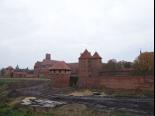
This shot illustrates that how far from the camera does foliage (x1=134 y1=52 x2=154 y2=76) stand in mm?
44463

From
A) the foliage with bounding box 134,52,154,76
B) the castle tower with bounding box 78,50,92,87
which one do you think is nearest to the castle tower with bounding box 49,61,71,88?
the castle tower with bounding box 78,50,92,87

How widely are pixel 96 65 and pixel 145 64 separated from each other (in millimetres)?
7996

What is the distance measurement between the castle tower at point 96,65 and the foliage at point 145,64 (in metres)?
5.94

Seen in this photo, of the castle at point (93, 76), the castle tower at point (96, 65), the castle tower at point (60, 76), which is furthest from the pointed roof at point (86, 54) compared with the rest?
the castle tower at point (60, 76)

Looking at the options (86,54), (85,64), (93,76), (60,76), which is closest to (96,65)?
(85,64)

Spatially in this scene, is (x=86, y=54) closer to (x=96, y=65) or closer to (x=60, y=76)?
(x=96, y=65)

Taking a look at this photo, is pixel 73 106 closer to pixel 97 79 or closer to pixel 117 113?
pixel 117 113

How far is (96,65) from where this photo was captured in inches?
2051

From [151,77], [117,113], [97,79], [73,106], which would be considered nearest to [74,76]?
[97,79]

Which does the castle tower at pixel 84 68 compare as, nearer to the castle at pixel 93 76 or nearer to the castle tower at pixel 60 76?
the castle at pixel 93 76

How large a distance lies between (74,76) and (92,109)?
2701 centimetres

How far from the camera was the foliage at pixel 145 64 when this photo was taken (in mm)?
44463

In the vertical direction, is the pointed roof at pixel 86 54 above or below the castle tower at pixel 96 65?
above

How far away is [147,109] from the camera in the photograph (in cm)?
2695
